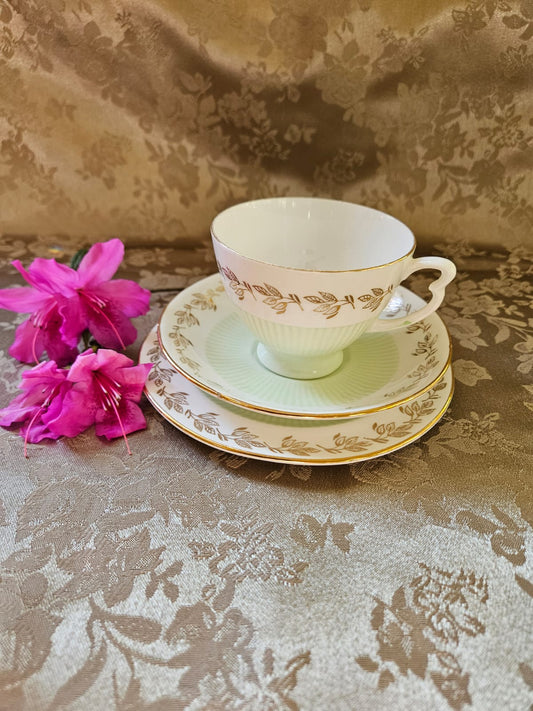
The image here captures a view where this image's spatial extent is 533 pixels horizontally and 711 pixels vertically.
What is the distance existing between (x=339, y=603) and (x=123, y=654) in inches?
6.3

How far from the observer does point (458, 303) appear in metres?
0.87

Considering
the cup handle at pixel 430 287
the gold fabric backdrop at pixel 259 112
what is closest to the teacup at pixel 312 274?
the cup handle at pixel 430 287

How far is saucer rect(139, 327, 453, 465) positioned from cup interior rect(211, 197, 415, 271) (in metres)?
0.18

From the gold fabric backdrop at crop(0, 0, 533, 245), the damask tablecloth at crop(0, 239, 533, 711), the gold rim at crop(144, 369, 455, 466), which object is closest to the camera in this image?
the damask tablecloth at crop(0, 239, 533, 711)

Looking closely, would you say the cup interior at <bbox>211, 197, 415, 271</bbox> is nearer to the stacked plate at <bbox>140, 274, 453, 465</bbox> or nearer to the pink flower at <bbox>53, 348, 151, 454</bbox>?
the stacked plate at <bbox>140, 274, 453, 465</bbox>

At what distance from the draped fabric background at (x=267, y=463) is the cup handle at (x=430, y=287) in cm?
11

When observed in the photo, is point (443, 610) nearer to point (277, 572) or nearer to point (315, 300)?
point (277, 572)

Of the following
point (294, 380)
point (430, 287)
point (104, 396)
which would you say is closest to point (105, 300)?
point (104, 396)

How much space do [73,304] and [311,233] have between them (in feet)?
1.02

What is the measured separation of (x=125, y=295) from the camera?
680 millimetres

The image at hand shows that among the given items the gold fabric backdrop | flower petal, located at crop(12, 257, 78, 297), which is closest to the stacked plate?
flower petal, located at crop(12, 257, 78, 297)

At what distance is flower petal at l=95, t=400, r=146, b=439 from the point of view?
597 millimetres

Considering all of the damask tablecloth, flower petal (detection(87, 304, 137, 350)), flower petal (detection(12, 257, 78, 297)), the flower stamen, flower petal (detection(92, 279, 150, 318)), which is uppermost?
flower petal (detection(12, 257, 78, 297))

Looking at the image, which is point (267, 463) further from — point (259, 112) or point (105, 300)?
point (259, 112)
